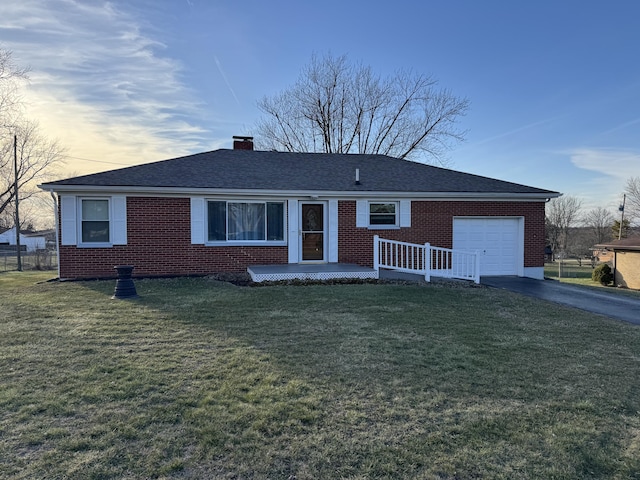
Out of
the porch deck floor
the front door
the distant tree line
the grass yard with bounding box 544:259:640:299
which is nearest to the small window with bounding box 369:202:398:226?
the front door

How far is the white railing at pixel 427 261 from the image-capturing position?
10750mm

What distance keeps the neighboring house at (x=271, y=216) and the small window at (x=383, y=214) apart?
3 cm

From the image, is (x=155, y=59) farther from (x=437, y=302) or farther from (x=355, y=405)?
(x=355, y=405)

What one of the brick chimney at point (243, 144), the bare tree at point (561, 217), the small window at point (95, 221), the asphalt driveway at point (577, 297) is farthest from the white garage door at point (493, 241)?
the bare tree at point (561, 217)

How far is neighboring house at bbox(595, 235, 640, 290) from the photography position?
69.8ft

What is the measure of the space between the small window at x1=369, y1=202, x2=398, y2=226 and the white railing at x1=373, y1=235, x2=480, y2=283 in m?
0.81

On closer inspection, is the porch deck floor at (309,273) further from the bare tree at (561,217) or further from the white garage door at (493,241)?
the bare tree at (561,217)

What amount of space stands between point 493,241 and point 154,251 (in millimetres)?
11062

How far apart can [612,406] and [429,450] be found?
1989mm

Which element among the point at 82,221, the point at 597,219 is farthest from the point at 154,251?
the point at 597,219

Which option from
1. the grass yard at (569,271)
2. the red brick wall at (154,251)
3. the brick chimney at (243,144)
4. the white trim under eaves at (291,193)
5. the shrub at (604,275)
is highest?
the brick chimney at (243,144)

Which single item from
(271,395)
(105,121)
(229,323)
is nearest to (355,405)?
(271,395)

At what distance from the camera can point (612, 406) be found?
345 centimetres

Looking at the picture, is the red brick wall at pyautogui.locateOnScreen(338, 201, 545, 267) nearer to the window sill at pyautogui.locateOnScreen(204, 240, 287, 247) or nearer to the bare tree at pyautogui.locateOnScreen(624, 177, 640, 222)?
the window sill at pyautogui.locateOnScreen(204, 240, 287, 247)
